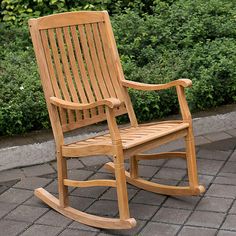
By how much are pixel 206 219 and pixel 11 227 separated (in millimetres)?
1171

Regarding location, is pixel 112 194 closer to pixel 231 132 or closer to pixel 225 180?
pixel 225 180

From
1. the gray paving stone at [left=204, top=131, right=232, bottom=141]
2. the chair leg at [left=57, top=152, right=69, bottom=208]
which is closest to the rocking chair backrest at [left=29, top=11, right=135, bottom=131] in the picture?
the chair leg at [left=57, top=152, right=69, bottom=208]

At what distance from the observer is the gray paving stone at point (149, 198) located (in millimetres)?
3914

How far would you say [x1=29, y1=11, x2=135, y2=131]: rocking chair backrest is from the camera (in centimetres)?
382

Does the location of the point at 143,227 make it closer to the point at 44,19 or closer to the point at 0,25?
the point at 44,19

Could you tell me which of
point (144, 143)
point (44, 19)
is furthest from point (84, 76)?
point (144, 143)

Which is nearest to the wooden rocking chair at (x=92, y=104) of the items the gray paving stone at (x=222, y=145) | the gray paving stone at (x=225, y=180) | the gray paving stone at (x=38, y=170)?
the gray paving stone at (x=225, y=180)

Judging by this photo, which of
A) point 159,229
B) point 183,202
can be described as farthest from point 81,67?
point 159,229

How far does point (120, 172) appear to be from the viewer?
11.2ft

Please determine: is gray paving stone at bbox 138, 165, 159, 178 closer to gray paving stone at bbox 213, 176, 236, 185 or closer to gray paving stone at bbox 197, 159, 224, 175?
gray paving stone at bbox 197, 159, 224, 175

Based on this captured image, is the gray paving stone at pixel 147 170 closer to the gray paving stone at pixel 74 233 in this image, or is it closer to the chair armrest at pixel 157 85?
the chair armrest at pixel 157 85

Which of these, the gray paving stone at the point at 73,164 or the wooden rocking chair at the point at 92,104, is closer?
the wooden rocking chair at the point at 92,104

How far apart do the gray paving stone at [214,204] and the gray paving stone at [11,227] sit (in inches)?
43.0

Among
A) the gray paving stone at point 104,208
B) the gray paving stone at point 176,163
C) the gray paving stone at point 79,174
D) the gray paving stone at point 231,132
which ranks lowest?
the gray paving stone at point 231,132
